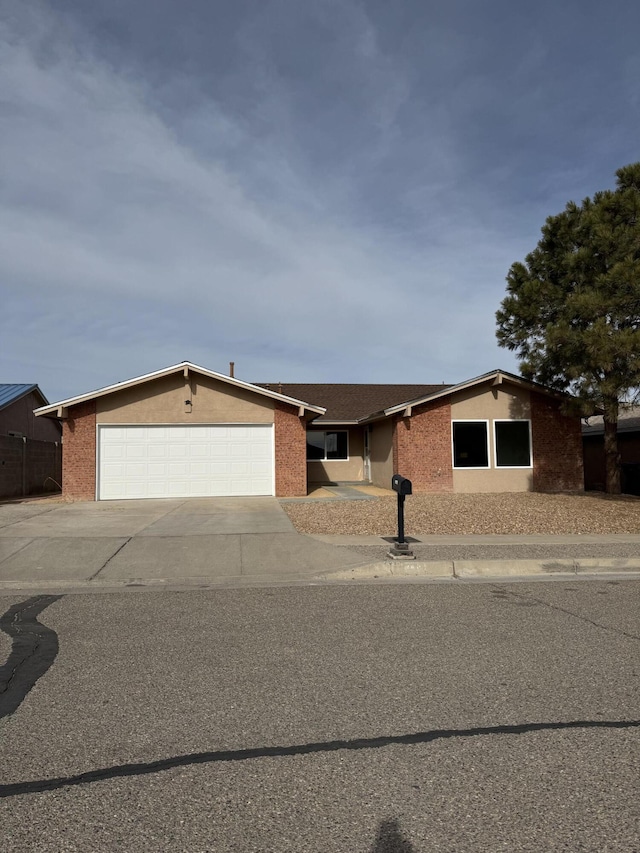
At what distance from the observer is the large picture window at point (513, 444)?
2080 cm

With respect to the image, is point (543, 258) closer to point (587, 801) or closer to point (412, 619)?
point (412, 619)

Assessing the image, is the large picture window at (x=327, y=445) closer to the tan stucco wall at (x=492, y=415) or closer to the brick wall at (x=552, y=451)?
the tan stucco wall at (x=492, y=415)

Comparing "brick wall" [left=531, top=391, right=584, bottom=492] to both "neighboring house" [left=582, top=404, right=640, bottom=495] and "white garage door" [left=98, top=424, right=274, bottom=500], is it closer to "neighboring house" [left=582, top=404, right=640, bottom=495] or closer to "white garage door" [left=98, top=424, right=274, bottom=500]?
"neighboring house" [left=582, top=404, right=640, bottom=495]

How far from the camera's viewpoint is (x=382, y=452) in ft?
74.8

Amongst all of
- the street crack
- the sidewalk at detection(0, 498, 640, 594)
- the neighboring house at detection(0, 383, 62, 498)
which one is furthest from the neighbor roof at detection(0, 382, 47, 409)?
the street crack

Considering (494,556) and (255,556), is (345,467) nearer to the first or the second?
(255,556)

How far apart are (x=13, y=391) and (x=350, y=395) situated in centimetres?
1346

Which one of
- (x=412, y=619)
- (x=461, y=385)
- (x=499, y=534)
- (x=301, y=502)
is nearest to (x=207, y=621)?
(x=412, y=619)

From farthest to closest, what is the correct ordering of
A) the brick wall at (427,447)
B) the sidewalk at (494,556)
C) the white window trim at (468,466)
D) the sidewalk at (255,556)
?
the white window trim at (468,466), the brick wall at (427,447), the sidewalk at (494,556), the sidewalk at (255,556)

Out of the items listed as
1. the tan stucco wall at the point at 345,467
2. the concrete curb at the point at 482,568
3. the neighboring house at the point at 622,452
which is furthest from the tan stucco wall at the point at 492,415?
the concrete curb at the point at 482,568

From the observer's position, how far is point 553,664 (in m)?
5.02

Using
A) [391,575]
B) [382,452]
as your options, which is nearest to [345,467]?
[382,452]

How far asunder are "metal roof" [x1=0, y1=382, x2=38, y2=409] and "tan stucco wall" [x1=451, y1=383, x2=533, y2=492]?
15.3 metres

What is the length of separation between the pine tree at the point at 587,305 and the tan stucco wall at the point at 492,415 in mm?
1541
